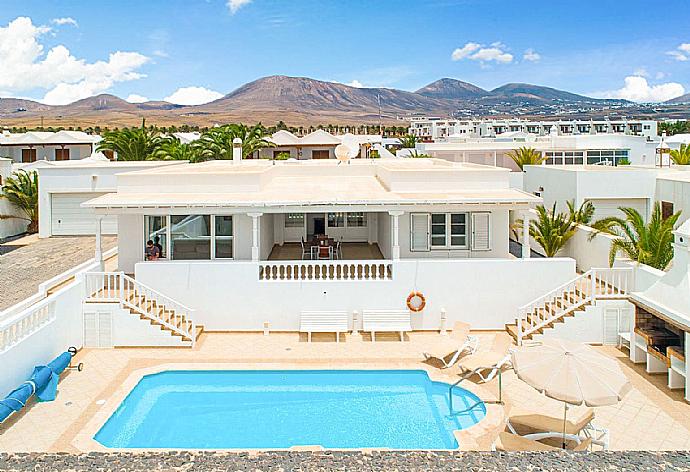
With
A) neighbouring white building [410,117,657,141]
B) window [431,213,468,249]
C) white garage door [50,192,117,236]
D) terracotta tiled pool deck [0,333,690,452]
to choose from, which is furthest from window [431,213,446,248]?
neighbouring white building [410,117,657,141]

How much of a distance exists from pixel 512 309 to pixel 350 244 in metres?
8.81

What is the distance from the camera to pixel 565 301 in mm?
18172

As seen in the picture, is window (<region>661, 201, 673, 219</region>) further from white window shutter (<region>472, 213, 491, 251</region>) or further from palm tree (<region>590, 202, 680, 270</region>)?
white window shutter (<region>472, 213, 491, 251</region>)

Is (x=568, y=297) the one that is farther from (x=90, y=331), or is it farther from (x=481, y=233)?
(x=90, y=331)

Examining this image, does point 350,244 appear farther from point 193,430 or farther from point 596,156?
point 596,156

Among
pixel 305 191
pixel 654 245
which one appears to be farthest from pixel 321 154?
pixel 654 245

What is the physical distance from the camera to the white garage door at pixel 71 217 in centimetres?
3359

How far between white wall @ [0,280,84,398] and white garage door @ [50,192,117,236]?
703 inches

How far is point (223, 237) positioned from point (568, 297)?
11.0 metres

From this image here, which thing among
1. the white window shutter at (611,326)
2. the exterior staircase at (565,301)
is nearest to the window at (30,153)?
the exterior staircase at (565,301)

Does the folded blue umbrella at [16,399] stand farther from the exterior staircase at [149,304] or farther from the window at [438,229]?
the window at [438,229]

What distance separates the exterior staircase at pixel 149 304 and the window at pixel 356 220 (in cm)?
955

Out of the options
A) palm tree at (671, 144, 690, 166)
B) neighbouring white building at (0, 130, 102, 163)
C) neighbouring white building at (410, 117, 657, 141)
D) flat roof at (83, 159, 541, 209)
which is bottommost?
flat roof at (83, 159, 541, 209)

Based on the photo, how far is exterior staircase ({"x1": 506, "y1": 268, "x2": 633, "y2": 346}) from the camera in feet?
56.7
